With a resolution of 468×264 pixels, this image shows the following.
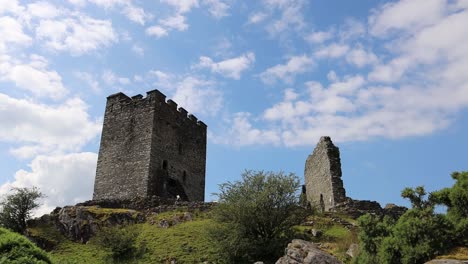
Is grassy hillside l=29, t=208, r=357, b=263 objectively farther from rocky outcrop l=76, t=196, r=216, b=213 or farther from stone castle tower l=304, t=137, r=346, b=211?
stone castle tower l=304, t=137, r=346, b=211

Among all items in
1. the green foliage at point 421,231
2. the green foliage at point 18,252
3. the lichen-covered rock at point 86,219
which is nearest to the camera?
the green foliage at point 18,252

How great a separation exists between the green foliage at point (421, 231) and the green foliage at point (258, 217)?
416 cm

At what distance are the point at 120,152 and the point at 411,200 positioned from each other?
70.7 ft

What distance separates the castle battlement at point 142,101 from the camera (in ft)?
114

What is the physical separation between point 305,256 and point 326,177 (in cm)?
1335

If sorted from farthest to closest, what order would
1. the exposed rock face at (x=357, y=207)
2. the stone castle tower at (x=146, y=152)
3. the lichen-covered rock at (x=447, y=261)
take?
1. the stone castle tower at (x=146, y=152)
2. the exposed rock face at (x=357, y=207)
3. the lichen-covered rock at (x=447, y=261)

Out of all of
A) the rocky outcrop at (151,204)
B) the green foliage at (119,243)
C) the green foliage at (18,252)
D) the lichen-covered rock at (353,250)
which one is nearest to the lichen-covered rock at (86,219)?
the rocky outcrop at (151,204)

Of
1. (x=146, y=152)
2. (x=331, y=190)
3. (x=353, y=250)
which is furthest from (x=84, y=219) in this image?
(x=353, y=250)

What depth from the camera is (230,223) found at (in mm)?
20578

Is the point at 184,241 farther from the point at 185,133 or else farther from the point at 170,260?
the point at 185,133

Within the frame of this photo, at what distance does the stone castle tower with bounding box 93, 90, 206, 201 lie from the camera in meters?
32.7

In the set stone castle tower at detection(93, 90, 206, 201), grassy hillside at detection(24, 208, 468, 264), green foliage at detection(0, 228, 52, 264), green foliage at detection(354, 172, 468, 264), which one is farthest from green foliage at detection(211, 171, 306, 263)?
stone castle tower at detection(93, 90, 206, 201)

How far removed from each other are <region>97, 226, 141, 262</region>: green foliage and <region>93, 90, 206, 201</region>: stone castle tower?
848 cm

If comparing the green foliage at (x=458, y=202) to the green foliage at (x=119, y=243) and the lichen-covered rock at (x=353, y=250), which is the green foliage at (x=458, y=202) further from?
the green foliage at (x=119, y=243)
